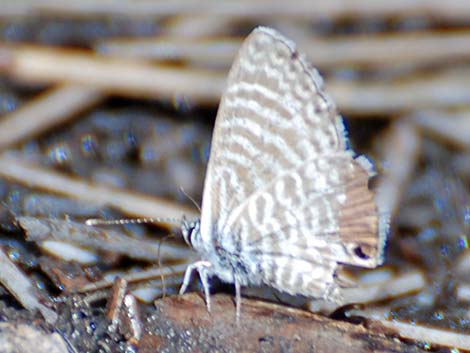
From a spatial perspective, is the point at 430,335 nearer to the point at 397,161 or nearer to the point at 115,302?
the point at 115,302

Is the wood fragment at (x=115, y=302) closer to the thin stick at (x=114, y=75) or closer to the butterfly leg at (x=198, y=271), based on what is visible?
the butterfly leg at (x=198, y=271)

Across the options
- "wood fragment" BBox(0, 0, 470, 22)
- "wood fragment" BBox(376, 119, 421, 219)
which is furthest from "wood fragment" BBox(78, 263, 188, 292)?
"wood fragment" BBox(0, 0, 470, 22)

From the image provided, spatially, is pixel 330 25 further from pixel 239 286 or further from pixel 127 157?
pixel 239 286

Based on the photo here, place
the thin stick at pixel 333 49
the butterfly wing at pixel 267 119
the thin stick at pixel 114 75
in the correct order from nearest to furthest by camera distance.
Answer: the butterfly wing at pixel 267 119, the thin stick at pixel 114 75, the thin stick at pixel 333 49

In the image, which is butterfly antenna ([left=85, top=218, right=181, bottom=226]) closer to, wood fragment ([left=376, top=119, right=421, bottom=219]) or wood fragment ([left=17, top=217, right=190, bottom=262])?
wood fragment ([left=17, top=217, right=190, bottom=262])

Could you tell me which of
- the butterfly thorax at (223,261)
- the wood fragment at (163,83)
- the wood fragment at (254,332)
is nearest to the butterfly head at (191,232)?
the butterfly thorax at (223,261)
